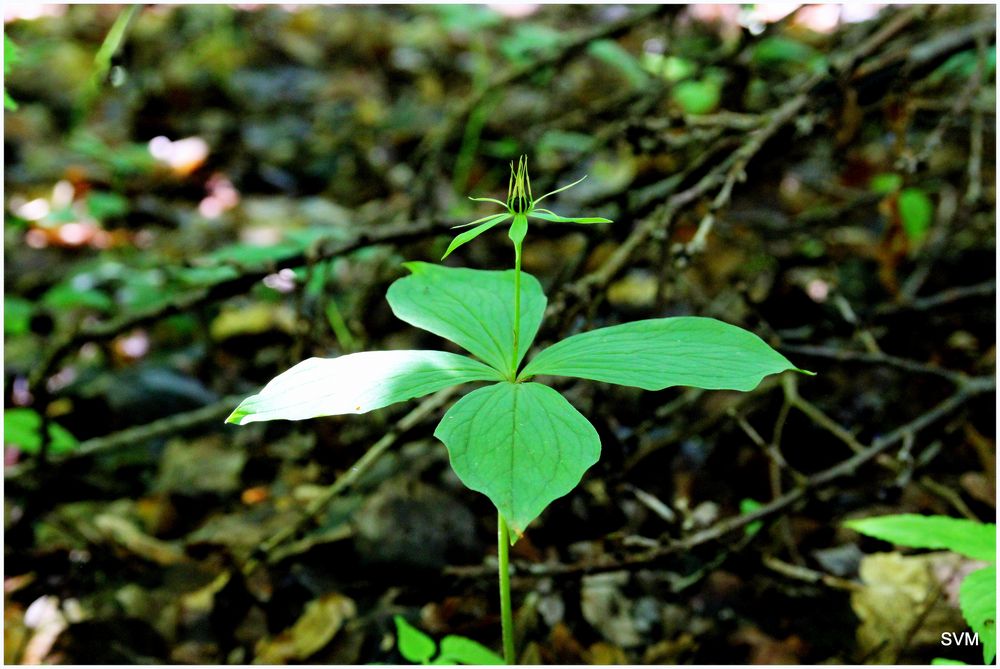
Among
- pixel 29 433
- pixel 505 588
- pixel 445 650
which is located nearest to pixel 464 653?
pixel 445 650

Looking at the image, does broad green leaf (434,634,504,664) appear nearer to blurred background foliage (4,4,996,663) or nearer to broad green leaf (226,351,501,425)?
blurred background foliage (4,4,996,663)

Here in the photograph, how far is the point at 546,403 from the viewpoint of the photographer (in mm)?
910

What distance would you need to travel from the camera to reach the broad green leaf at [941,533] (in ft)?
4.20

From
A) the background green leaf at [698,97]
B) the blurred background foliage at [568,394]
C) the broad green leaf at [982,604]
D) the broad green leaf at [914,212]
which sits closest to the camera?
the broad green leaf at [982,604]

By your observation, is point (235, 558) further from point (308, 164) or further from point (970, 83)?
point (308, 164)

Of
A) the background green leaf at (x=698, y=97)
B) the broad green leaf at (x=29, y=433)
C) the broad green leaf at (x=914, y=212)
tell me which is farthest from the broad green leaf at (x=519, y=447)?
the background green leaf at (x=698, y=97)

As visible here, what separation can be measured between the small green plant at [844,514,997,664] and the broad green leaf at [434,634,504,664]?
72cm

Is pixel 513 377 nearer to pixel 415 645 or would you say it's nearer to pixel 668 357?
pixel 668 357

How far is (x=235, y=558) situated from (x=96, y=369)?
1221mm

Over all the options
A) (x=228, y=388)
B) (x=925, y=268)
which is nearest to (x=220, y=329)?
(x=228, y=388)

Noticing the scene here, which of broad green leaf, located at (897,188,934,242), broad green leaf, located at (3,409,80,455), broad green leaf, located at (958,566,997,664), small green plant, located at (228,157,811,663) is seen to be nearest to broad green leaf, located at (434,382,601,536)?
small green plant, located at (228,157,811,663)

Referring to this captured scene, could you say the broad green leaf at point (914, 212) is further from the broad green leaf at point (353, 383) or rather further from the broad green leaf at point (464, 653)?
the broad green leaf at point (353, 383)

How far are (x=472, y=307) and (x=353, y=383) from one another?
10.7 inches

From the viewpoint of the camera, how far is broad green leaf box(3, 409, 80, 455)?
6.03 ft
